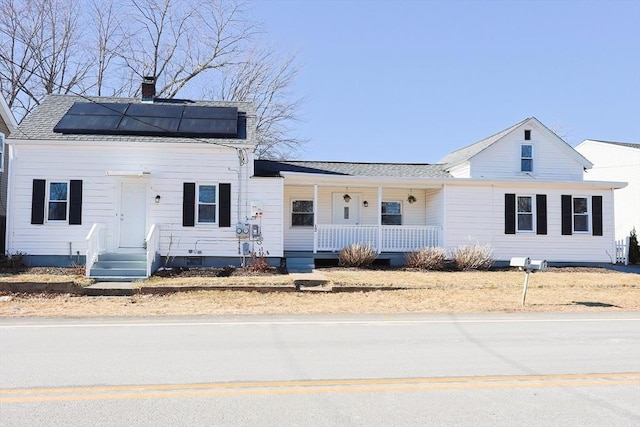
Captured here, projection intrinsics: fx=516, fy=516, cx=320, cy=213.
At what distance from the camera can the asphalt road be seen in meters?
4.36

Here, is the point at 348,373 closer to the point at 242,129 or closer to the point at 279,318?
the point at 279,318

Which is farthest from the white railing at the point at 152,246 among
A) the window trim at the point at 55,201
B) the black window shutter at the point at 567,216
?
the black window shutter at the point at 567,216

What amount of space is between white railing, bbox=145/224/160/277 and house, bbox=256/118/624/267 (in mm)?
4437

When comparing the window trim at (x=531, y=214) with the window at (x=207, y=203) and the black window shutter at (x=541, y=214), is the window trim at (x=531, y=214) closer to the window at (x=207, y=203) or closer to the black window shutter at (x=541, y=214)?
the black window shutter at (x=541, y=214)

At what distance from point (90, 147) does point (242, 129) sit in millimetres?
4892

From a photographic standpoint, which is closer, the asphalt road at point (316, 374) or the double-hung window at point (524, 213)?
the asphalt road at point (316, 374)

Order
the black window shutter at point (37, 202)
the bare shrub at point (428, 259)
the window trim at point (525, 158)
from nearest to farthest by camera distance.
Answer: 1. the black window shutter at point (37, 202)
2. the bare shrub at point (428, 259)
3. the window trim at point (525, 158)

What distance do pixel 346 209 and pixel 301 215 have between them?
1878mm

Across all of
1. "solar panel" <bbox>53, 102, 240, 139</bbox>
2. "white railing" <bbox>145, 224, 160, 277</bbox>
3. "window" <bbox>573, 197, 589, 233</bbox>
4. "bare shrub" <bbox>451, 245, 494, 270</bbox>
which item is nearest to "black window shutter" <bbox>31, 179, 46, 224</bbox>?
"solar panel" <bbox>53, 102, 240, 139</bbox>

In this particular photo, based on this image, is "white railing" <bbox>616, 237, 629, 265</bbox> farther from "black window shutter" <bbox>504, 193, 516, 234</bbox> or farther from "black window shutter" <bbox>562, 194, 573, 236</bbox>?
"black window shutter" <bbox>504, 193, 516, 234</bbox>

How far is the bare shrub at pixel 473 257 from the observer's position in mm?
17828

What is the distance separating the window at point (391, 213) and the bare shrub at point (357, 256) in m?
3.13

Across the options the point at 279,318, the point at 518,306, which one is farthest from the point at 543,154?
the point at 279,318

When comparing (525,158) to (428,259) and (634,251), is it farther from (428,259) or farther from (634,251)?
(634,251)
